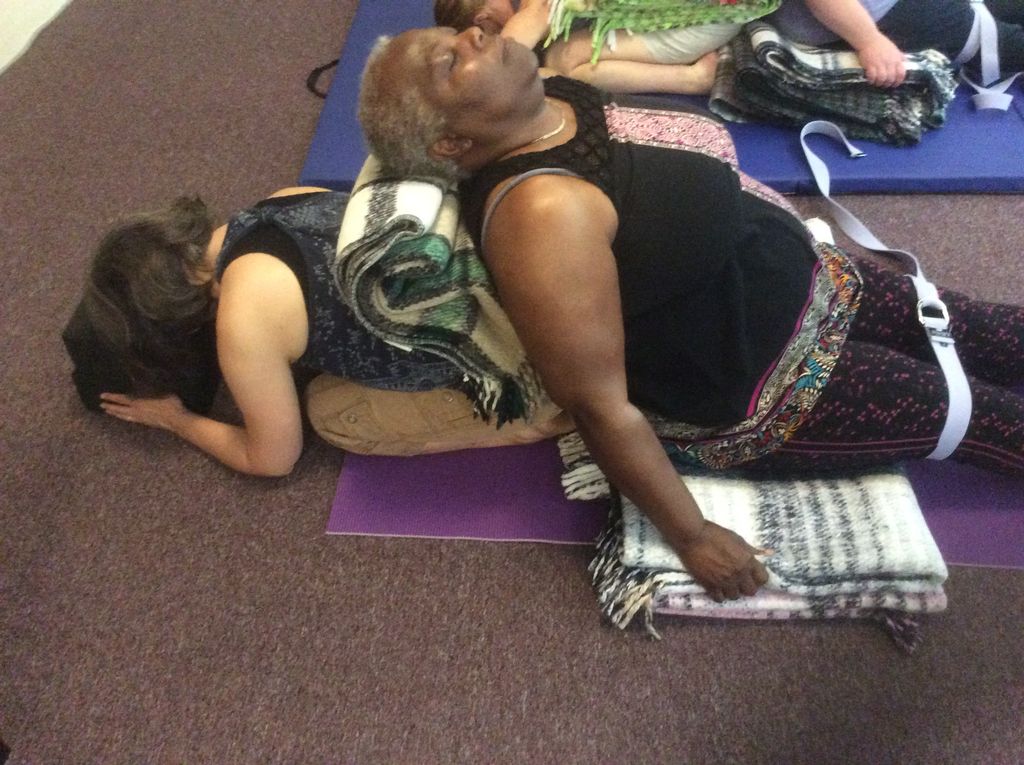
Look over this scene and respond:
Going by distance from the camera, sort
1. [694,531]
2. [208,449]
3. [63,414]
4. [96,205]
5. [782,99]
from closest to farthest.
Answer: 1. [694,531]
2. [208,449]
3. [63,414]
4. [782,99]
5. [96,205]

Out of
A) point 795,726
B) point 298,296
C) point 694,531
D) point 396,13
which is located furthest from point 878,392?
point 396,13

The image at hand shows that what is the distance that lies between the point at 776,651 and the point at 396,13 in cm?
194

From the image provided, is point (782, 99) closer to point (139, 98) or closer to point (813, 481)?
point (813, 481)

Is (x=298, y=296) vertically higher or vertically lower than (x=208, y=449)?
higher

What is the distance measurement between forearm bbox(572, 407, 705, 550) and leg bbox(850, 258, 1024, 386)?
47 cm

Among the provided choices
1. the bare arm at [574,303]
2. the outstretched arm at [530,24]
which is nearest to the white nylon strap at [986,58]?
the outstretched arm at [530,24]

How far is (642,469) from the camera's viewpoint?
0.93 metres

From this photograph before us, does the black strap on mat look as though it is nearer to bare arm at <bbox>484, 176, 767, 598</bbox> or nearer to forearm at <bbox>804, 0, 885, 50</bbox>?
forearm at <bbox>804, 0, 885, 50</bbox>

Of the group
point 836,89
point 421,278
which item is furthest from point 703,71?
point 421,278

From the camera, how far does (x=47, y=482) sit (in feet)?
4.46

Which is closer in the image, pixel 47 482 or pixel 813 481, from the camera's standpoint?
pixel 813 481

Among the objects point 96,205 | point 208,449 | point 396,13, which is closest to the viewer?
point 208,449

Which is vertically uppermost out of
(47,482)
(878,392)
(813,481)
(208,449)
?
(878,392)

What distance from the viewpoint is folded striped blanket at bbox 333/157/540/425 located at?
89cm
